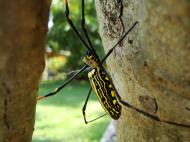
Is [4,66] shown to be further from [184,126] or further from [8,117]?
[184,126]

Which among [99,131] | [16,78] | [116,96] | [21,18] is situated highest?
[21,18]

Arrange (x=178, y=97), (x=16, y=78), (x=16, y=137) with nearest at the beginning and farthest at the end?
(x=16, y=78), (x=16, y=137), (x=178, y=97)

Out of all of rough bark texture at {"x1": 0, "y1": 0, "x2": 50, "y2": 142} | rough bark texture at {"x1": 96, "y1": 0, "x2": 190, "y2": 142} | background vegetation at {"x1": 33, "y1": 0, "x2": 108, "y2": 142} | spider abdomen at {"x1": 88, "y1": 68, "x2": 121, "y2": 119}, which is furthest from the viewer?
background vegetation at {"x1": 33, "y1": 0, "x2": 108, "y2": 142}

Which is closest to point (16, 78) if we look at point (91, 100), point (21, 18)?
point (21, 18)

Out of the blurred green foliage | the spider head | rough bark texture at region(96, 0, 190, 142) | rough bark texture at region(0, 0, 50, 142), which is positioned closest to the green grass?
the blurred green foliage

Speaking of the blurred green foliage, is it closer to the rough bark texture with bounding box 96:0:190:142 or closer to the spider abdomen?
the spider abdomen

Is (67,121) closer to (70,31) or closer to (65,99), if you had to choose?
(65,99)
